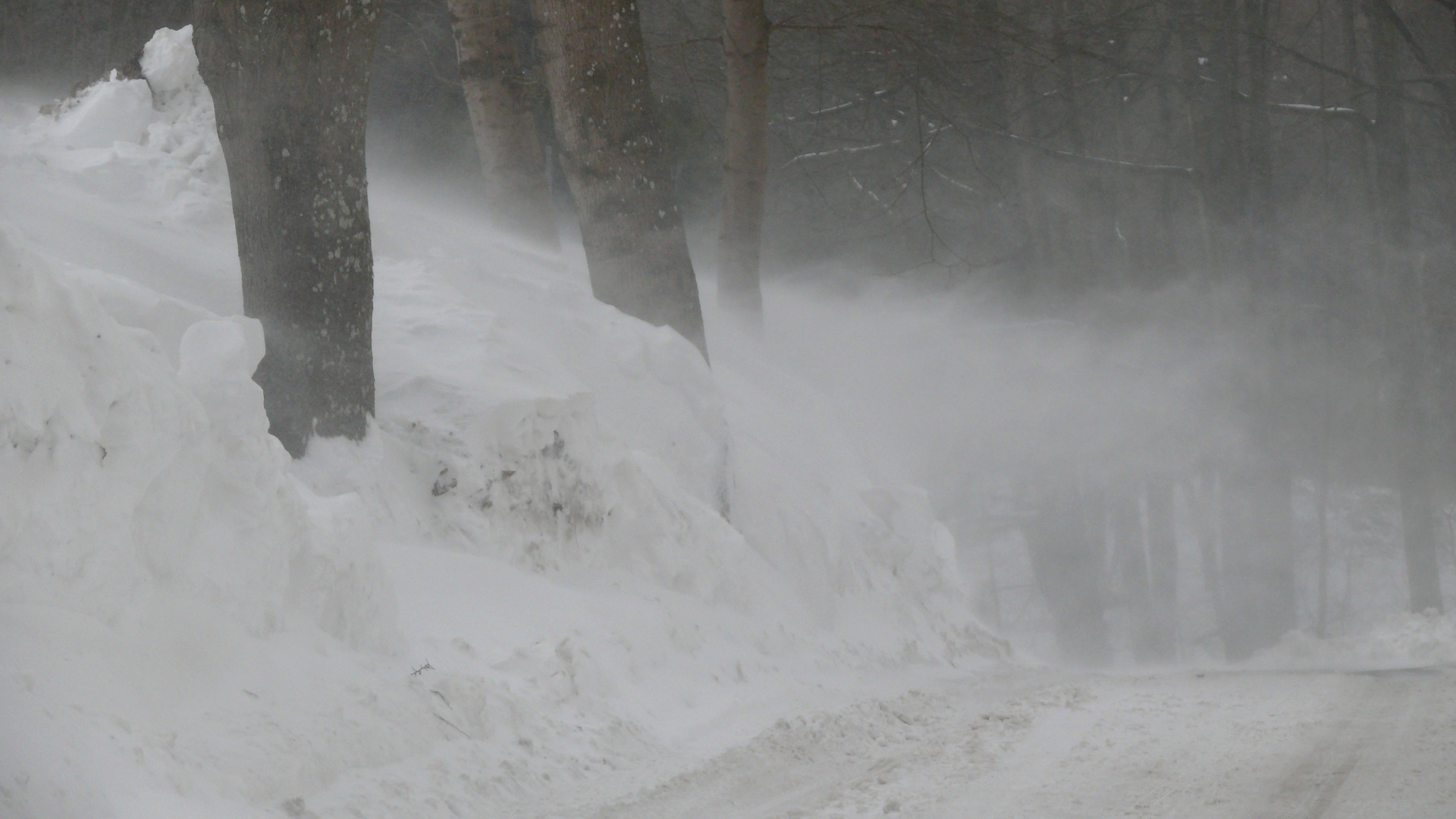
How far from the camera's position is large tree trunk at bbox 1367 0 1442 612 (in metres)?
18.0

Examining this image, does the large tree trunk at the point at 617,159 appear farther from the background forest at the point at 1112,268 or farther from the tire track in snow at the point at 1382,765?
the background forest at the point at 1112,268

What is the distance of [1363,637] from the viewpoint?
10867 mm

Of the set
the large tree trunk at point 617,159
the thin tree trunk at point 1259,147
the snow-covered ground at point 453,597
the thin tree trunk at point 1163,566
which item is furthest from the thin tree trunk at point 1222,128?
the large tree trunk at point 617,159

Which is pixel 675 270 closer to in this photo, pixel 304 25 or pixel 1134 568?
pixel 304 25

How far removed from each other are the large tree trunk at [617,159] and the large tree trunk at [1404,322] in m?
13.0

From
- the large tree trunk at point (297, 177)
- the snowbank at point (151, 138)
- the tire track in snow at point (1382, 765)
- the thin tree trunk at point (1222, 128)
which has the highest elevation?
the thin tree trunk at point (1222, 128)

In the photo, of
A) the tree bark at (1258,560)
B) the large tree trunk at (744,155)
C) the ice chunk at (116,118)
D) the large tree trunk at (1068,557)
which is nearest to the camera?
the ice chunk at (116,118)

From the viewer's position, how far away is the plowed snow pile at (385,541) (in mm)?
3285

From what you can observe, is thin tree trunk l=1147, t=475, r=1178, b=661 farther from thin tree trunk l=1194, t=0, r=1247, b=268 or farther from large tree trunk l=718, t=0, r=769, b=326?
large tree trunk l=718, t=0, r=769, b=326

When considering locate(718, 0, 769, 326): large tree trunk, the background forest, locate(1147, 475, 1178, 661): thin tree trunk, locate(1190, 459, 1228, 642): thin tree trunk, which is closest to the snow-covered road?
locate(718, 0, 769, 326): large tree trunk

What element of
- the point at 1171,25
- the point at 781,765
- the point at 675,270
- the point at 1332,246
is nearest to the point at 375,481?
the point at 781,765

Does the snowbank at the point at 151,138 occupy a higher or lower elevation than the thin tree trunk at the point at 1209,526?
higher

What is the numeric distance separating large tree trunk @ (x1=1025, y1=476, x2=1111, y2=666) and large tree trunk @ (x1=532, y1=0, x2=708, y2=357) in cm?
1173

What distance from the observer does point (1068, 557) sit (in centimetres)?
2014
